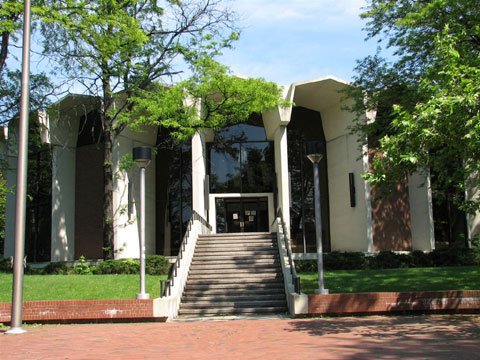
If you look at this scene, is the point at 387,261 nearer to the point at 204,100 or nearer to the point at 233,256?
the point at 233,256

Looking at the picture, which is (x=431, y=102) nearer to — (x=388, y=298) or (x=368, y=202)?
(x=388, y=298)

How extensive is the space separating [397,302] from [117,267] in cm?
1172

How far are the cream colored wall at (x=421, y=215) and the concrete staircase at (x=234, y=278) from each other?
27.6 feet

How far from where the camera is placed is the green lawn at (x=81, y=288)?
14117mm

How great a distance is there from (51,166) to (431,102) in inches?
870

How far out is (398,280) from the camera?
623 inches

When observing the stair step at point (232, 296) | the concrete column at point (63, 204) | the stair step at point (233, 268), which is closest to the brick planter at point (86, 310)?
the stair step at point (232, 296)

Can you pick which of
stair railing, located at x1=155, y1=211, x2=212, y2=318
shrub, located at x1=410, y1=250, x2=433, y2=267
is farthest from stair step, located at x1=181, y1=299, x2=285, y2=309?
shrub, located at x1=410, y1=250, x2=433, y2=267

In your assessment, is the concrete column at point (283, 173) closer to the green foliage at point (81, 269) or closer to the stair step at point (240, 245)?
the stair step at point (240, 245)

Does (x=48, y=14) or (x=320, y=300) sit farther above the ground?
A: (x=48, y=14)

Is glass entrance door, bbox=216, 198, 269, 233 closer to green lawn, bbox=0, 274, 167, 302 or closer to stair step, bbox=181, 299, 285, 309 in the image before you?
green lawn, bbox=0, 274, 167, 302

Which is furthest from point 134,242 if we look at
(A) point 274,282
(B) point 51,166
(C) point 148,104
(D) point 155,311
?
(D) point 155,311

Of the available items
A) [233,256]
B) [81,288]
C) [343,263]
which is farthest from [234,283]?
[343,263]

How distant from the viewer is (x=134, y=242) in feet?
80.0
